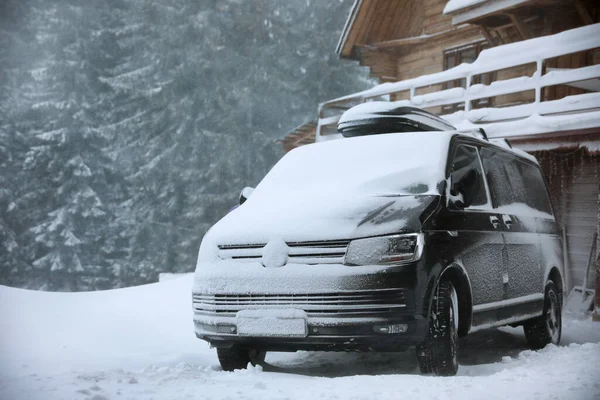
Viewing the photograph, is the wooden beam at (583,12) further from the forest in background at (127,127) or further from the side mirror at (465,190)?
the forest in background at (127,127)

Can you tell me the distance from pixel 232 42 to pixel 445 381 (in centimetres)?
3528

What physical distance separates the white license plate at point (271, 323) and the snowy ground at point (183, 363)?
307 millimetres

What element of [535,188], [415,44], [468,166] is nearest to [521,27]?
[415,44]

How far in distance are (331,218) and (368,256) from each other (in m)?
0.41

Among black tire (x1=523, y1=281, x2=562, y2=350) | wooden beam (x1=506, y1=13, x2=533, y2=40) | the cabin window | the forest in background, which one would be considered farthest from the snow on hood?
the forest in background

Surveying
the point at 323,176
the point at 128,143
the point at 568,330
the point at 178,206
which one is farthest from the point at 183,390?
the point at 128,143

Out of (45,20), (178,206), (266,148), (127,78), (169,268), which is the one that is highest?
(45,20)

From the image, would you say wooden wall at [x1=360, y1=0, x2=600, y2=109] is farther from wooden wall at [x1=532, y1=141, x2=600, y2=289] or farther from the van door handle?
the van door handle

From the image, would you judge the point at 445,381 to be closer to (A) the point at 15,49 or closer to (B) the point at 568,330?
(B) the point at 568,330

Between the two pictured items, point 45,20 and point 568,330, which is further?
point 45,20

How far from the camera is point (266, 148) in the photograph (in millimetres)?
36594

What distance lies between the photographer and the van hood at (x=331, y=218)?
15.8ft

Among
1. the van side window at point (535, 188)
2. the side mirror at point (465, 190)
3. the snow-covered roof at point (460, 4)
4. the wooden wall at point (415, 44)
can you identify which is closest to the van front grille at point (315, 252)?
the side mirror at point (465, 190)

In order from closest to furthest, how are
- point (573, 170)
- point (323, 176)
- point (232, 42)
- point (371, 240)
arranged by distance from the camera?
Result: point (371, 240)
point (323, 176)
point (573, 170)
point (232, 42)
